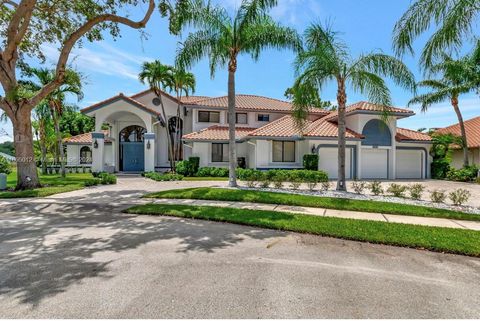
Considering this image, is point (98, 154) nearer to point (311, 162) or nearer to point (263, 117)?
point (263, 117)

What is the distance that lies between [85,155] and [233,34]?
24570 mm

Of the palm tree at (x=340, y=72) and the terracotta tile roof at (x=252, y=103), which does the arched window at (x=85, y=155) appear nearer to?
the terracotta tile roof at (x=252, y=103)

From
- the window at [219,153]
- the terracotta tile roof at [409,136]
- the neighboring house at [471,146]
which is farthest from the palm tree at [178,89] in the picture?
the neighboring house at [471,146]

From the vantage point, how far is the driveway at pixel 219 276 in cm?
318

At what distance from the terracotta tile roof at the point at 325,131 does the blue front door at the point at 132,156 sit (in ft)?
51.2

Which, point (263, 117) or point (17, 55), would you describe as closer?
point (17, 55)

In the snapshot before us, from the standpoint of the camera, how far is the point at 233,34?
42.7 ft

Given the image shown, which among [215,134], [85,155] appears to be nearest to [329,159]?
[215,134]

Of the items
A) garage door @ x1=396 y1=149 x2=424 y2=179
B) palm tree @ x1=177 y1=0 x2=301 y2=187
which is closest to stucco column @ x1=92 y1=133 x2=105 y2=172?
palm tree @ x1=177 y1=0 x2=301 y2=187

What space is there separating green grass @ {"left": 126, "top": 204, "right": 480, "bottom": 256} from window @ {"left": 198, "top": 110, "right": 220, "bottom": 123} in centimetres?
1763

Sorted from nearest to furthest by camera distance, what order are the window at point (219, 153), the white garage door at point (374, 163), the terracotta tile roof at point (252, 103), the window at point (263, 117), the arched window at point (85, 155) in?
the white garage door at point (374, 163)
the window at point (219, 153)
the terracotta tile roof at point (252, 103)
the window at point (263, 117)
the arched window at point (85, 155)

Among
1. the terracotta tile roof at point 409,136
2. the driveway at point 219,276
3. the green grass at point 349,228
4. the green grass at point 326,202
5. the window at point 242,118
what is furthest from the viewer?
the window at point 242,118

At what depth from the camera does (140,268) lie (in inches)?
170

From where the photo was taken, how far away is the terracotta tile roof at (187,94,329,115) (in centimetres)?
2537
